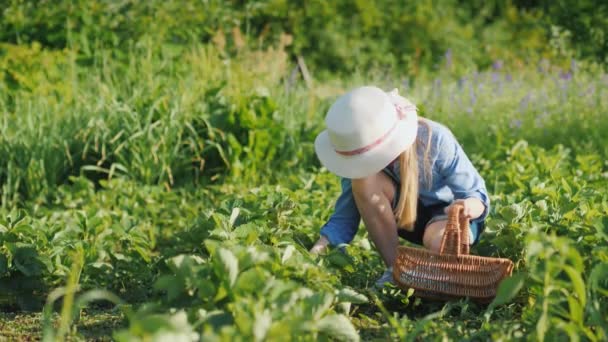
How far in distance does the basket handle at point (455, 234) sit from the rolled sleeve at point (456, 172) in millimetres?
283

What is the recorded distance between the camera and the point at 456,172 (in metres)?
3.44

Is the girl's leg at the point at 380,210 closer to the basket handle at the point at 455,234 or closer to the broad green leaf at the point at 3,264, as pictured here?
the basket handle at the point at 455,234

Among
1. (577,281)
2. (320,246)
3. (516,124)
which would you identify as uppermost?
(577,281)

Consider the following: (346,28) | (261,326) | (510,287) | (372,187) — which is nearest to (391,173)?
(372,187)

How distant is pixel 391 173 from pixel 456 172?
251mm

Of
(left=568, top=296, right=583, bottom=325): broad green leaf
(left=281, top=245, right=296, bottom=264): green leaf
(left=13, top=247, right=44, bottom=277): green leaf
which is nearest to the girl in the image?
(left=281, top=245, right=296, bottom=264): green leaf

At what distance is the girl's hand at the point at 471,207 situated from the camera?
3.18m

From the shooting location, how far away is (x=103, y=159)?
528 cm

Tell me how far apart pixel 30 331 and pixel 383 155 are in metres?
1.38

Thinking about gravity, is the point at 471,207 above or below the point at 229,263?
below

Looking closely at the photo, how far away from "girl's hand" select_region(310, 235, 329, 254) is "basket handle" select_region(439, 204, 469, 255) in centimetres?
59

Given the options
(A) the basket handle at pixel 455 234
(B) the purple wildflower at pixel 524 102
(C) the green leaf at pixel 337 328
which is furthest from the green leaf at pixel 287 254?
(B) the purple wildflower at pixel 524 102

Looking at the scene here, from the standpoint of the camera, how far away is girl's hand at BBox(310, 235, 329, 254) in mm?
3562

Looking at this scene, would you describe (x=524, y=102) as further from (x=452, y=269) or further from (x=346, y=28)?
(x=346, y=28)
